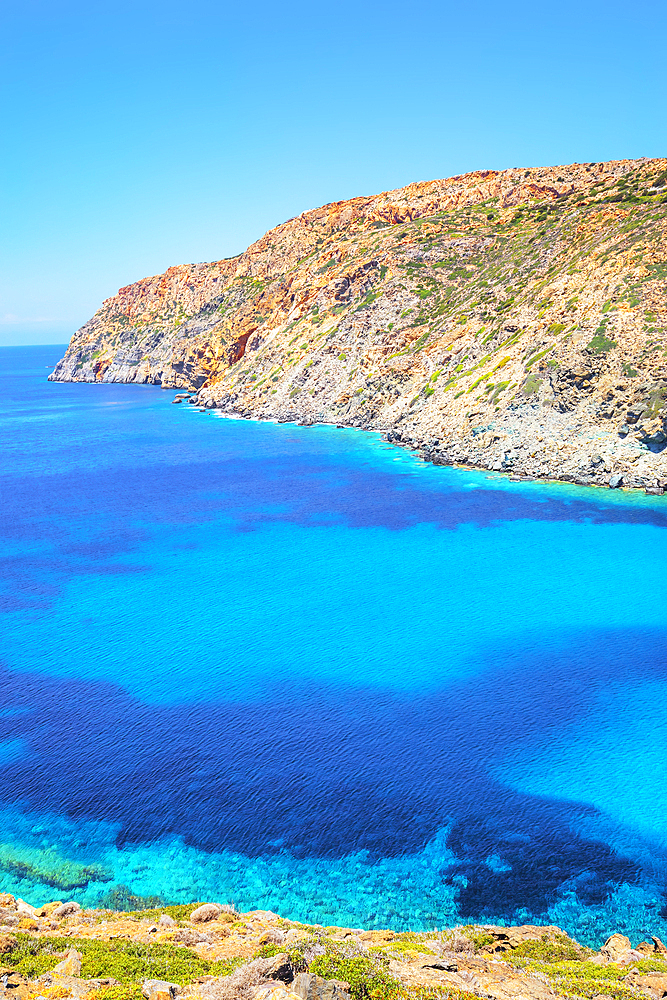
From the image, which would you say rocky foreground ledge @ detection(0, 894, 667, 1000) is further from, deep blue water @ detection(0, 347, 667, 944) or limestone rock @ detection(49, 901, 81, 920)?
deep blue water @ detection(0, 347, 667, 944)

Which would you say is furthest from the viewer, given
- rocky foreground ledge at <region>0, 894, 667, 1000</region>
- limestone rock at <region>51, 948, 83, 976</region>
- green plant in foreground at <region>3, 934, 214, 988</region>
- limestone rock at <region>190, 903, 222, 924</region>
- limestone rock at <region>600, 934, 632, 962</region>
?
limestone rock at <region>190, 903, 222, 924</region>

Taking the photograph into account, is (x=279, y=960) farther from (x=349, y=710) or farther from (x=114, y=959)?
(x=349, y=710)

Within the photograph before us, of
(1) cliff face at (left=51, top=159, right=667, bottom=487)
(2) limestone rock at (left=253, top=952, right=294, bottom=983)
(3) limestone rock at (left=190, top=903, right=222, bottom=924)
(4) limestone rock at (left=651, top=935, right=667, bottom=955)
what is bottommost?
(4) limestone rock at (left=651, top=935, right=667, bottom=955)

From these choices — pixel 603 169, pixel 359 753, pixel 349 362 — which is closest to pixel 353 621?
pixel 359 753

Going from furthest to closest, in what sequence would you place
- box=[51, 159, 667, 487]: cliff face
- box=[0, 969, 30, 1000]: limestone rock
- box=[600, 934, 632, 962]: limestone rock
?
box=[51, 159, 667, 487]: cliff face → box=[600, 934, 632, 962]: limestone rock → box=[0, 969, 30, 1000]: limestone rock

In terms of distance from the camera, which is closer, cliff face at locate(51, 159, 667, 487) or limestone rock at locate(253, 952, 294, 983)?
limestone rock at locate(253, 952, 294, 983)

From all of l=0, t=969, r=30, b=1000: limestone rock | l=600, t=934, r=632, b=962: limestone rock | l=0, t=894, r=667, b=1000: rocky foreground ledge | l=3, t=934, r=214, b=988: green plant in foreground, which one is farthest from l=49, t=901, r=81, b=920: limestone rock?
l=600, t=934, r=632, b=962: limestone rock
